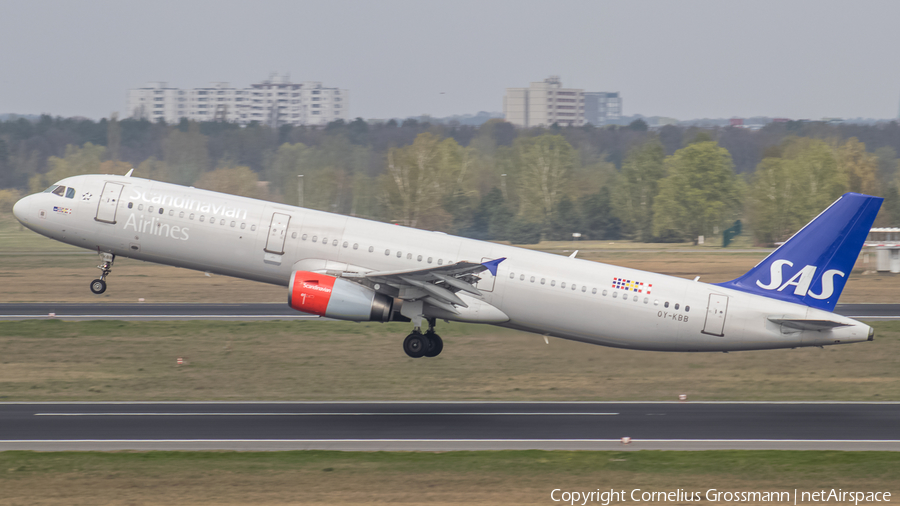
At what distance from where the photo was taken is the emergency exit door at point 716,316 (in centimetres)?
3109

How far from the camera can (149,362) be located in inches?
1388

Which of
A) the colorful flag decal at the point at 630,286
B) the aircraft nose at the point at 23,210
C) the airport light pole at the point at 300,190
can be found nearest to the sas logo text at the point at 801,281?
the colorful flag decal at the point at 630,286

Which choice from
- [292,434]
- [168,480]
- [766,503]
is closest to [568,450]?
[766,503]

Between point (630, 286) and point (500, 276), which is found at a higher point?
point (500, 276)

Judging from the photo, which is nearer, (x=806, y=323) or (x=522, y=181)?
(x=806, y=323)

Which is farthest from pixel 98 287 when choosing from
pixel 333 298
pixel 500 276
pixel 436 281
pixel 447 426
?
pixel 447 426

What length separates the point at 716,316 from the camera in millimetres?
31109

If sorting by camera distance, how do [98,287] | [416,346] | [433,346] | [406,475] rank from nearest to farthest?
[406,475] < [416,346] < [433,346] < [98,287]

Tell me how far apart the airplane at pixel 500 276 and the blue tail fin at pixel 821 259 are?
0.13ft

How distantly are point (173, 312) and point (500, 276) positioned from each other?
948 inches

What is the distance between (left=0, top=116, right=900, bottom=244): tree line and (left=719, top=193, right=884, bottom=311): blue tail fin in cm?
7265

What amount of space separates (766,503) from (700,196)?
309 ft

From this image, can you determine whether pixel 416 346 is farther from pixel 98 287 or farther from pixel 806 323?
pixel 806 323

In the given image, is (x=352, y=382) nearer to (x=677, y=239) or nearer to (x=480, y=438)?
(x=480, y=438)
